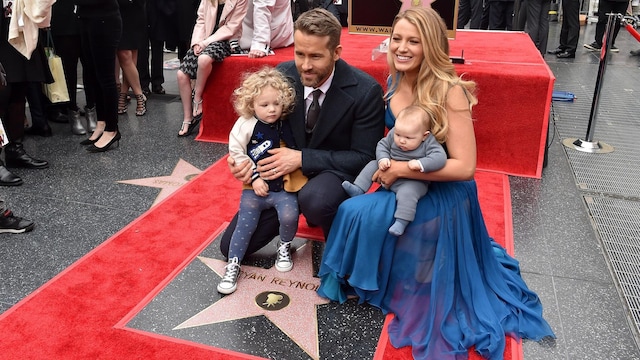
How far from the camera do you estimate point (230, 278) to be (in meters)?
2.52

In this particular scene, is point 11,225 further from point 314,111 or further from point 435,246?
point 435,246

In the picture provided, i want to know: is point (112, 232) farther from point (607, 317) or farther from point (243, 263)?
point (607, 317)

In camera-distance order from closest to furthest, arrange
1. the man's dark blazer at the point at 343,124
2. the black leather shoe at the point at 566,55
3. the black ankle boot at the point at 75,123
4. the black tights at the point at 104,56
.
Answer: the man's dark blazer at the point at 343,124
the black tights at the point at 104,56
the black ankle boot at the point at 75,123
the black leather shoe at the point at 566,55

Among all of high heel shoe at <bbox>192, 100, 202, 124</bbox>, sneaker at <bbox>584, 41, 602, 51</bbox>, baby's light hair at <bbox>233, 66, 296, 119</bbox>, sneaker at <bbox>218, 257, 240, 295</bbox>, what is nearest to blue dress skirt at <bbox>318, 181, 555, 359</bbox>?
sneaker at <bbox>218, 257, 240, 295</bbox>

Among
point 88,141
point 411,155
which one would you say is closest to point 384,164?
point 411,155

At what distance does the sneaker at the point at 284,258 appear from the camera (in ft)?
8.81

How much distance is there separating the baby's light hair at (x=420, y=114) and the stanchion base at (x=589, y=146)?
277cm

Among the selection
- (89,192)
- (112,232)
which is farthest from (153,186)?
(112,232)

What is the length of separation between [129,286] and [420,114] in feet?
5.06

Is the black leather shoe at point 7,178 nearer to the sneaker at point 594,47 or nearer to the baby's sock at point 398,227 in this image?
the baby's sock at point 398,227

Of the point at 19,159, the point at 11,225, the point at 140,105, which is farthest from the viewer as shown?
the point at 140,105

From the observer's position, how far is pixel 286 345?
218cm

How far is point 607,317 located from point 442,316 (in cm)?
79

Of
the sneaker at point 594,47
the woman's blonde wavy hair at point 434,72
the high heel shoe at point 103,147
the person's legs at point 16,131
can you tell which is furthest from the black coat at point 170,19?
the sneaker at point 594,47
